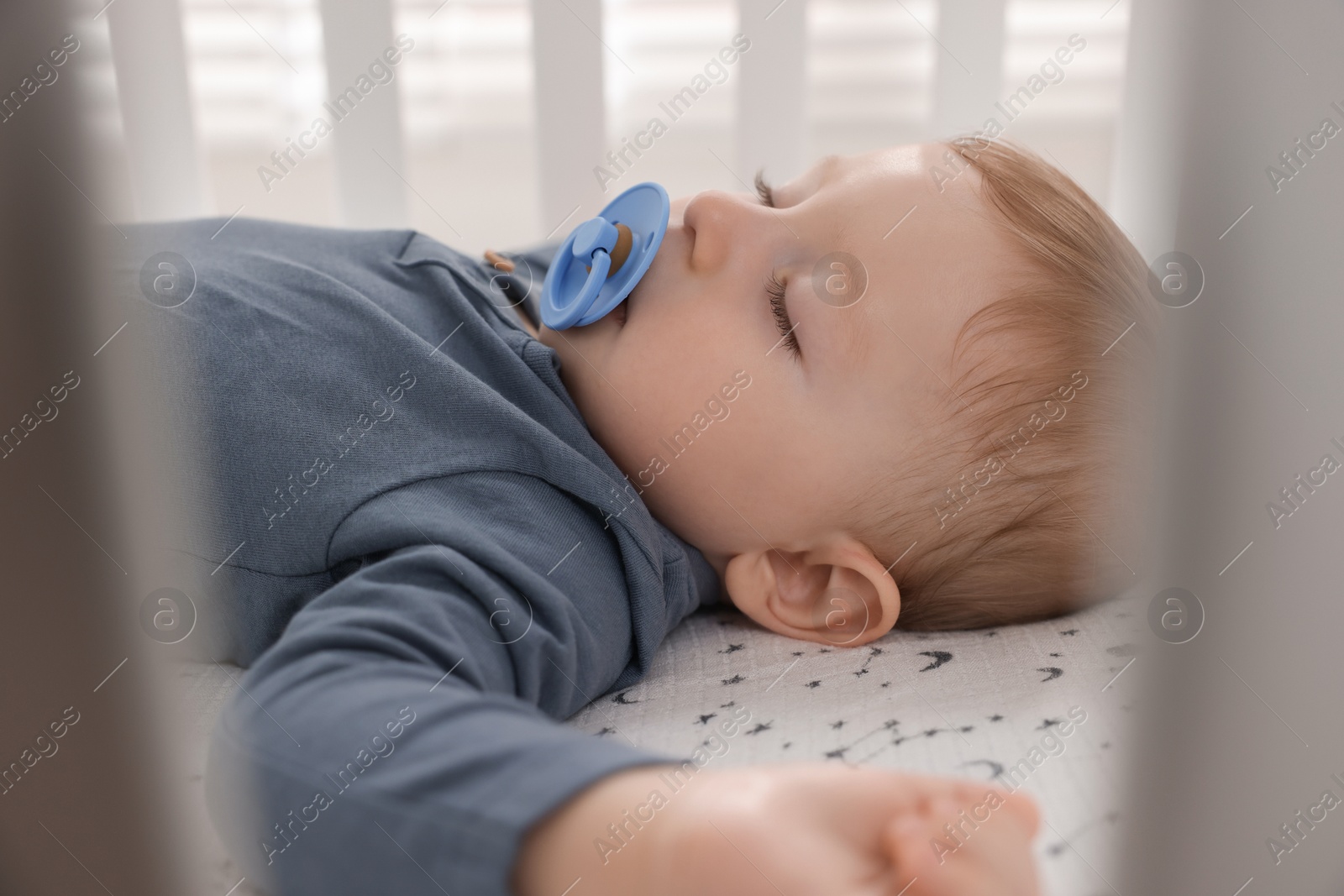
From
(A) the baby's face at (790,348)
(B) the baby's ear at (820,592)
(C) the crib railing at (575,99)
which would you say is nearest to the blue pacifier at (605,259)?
(A) the baby's face at (790,348)

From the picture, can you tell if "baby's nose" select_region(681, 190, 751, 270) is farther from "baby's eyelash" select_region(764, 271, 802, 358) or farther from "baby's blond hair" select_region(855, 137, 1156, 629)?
"baby's blond hair" select_region(855, 137, 1156, 629)

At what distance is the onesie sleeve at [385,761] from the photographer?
14.1 inches

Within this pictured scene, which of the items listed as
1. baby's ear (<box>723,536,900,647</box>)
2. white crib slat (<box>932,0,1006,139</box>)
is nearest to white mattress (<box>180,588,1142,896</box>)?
baby's ear (<box>723,536,900,647</box>)

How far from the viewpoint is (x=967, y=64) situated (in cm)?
99

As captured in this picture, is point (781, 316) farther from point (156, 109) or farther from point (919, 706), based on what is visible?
point (156, 109)

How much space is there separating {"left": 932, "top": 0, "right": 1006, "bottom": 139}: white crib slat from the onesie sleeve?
788mm

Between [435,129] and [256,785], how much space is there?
833 mm

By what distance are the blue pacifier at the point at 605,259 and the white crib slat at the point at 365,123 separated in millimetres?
389

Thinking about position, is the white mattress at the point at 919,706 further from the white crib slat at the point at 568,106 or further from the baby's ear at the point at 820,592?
the white crib slat at the point at 568,106

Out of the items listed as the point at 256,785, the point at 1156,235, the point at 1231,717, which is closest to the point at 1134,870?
the point at 1231,717

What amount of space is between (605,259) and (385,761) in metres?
0.41

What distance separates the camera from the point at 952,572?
2.19 ft

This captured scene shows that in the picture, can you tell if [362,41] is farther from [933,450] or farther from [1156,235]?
[1156,235]

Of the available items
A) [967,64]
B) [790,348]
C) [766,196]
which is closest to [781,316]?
[790,348]
